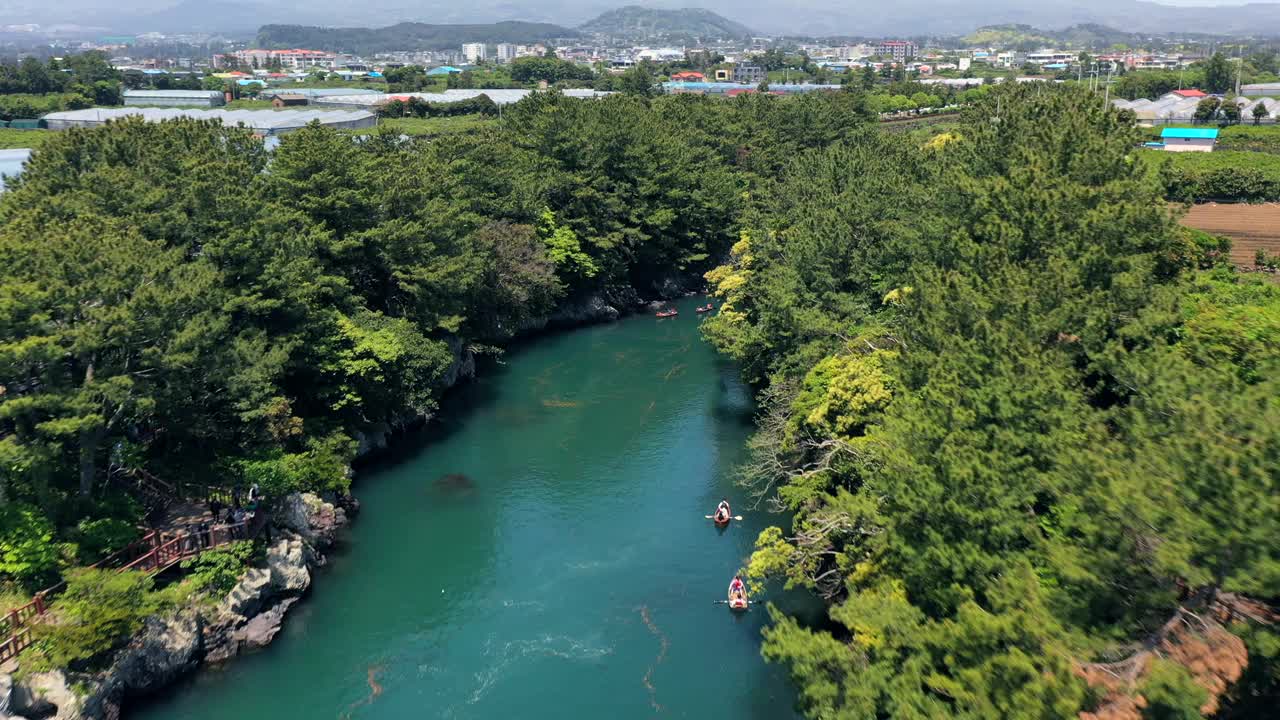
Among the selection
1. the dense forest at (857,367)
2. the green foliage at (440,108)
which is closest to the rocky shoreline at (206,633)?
the dense forest at (857,367)

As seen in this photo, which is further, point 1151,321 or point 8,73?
point 8,73

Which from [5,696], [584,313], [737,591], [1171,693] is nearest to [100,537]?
[5,696]

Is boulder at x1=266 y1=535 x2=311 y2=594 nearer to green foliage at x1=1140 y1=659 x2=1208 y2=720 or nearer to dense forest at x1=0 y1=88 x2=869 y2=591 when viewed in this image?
dense forest at x1=0 y1=88 x2=869 y2=591

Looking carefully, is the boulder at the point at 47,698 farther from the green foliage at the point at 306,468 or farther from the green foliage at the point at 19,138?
the green foliage at the point at 19,138

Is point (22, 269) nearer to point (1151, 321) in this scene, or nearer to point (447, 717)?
point (447, 717)

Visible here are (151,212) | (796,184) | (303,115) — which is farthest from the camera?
(303,115)

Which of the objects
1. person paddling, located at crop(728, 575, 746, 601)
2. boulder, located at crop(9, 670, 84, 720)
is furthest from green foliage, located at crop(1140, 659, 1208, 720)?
boulder, located at crop(9, 670, 84, 720)

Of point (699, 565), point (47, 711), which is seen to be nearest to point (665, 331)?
point (699, 565)

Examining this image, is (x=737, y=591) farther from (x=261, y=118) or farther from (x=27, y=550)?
(x=261, y=118)
